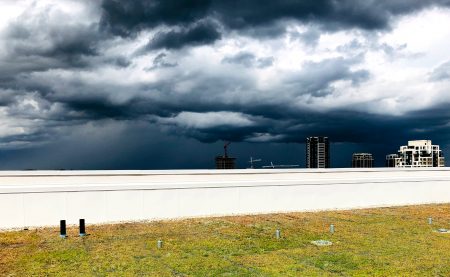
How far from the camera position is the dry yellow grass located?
16.7 meters

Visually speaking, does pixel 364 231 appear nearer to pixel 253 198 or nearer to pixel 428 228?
pixel 428 228

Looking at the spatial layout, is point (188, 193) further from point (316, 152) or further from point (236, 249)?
point (316, 152)

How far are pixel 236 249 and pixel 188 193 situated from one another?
11.1 metres

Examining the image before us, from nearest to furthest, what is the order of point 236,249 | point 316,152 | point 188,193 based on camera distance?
point 236,249 → point 188,193 → point 316,152

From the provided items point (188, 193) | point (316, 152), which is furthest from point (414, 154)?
point (188, 193)

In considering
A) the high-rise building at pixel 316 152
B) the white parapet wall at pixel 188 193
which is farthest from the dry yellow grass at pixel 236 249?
the high-rise building at pixel 316 152

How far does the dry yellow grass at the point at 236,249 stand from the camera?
16703 mm

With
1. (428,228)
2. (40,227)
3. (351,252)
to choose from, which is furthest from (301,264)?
(40,227)

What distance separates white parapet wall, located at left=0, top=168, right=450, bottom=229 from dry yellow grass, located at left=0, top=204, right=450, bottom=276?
6.80ft

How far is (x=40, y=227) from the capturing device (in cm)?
2689

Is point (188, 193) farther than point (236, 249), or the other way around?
point (188, 193)

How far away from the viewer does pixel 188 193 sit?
30812 mm

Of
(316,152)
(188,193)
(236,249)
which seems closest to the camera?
(236,249)

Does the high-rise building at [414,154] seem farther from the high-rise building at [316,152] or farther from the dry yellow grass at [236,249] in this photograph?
the dry yellow grass at [236,249]
